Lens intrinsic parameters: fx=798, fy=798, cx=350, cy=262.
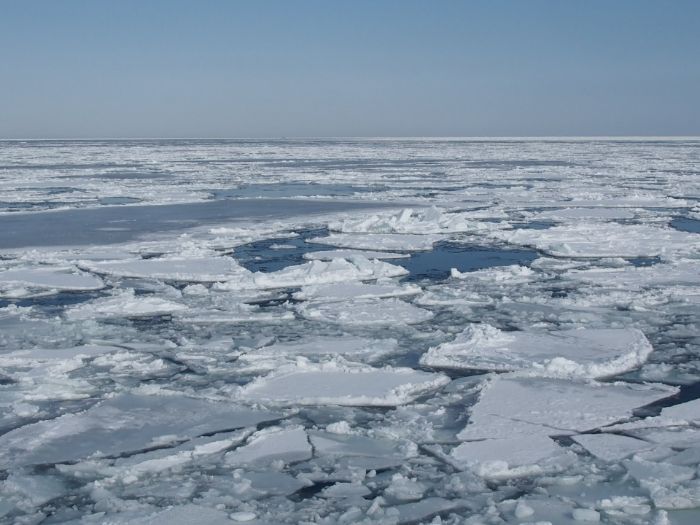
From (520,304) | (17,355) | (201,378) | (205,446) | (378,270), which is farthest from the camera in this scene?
(378,270)

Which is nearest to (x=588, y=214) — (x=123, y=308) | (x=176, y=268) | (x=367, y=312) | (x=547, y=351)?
(x=176, y=268)

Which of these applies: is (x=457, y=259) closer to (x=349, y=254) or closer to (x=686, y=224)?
(x=349, y=254)

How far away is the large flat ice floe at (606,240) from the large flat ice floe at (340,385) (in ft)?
18.2

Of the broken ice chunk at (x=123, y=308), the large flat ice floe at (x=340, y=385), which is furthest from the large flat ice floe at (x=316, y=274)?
the large flat ice floe at (x=340, y=385)

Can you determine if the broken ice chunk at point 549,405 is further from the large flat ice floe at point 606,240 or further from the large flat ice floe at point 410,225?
the large flat ice floe at point 410,225

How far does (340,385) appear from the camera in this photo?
16.6 feet

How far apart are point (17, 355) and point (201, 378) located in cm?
148

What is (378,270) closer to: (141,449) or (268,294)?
(268,294)

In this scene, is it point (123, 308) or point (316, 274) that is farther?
point (316, 274)

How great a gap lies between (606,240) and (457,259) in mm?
2664

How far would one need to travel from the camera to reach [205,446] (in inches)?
160

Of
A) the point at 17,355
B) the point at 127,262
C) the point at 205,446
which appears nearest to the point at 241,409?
the point at 205,446

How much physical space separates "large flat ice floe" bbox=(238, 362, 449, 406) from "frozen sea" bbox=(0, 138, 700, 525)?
2 cm

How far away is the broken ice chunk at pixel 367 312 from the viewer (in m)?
6.78
